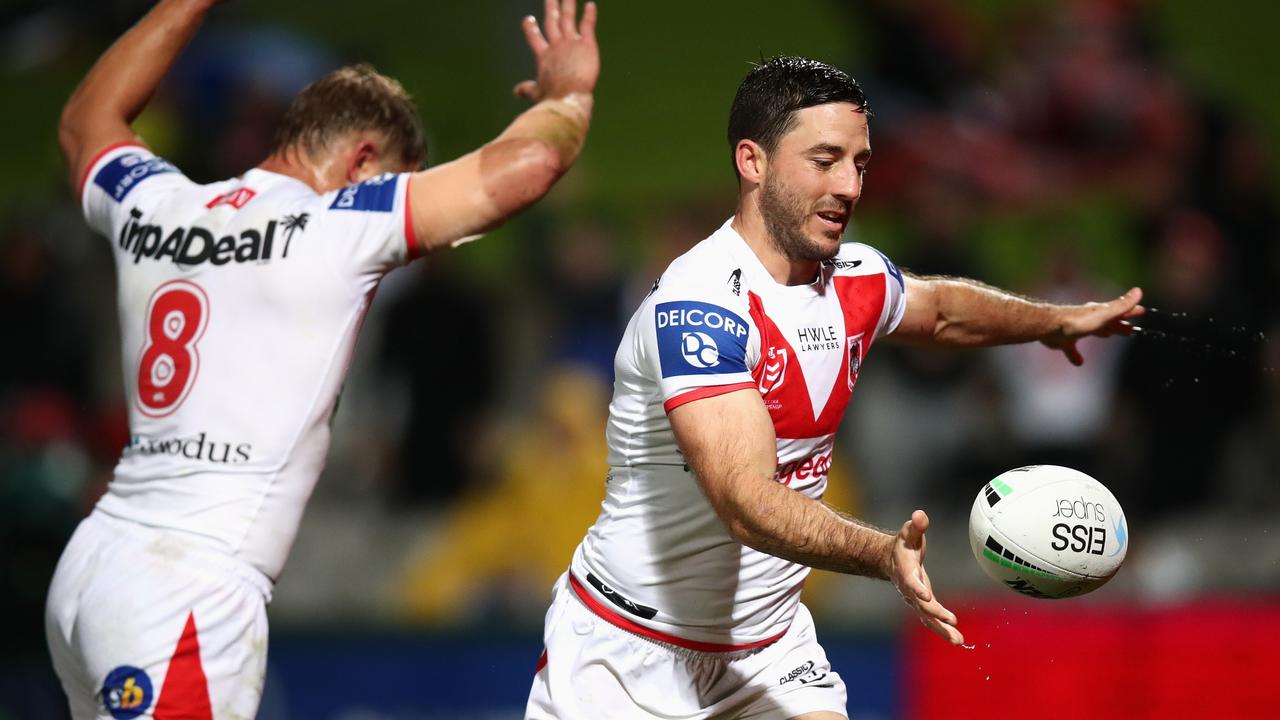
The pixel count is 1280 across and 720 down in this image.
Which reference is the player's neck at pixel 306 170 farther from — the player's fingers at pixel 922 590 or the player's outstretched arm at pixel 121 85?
the player's fingers at pixel 922 590

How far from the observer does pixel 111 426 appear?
998 cm

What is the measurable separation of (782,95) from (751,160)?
0.73 ft

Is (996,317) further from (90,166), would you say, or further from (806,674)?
(90,166)

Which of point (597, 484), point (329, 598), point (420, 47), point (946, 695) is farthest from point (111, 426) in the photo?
point (946, 695)

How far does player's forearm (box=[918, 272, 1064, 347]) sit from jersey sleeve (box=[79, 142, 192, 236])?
2.64 m

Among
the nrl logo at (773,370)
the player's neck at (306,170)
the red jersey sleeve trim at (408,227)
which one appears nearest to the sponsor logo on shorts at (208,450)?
the red jersey sleeve trim at (408,227)

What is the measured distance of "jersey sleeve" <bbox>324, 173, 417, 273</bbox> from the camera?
15.9 feet

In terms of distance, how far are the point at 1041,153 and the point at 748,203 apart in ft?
23.7

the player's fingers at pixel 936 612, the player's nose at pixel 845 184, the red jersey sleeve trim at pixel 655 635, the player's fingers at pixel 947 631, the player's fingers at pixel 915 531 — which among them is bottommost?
the red jersey sleeve trim at pixel 655 635

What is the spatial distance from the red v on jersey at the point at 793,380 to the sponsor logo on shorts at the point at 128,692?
207cm

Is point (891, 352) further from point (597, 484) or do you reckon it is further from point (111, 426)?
point (111, 426)

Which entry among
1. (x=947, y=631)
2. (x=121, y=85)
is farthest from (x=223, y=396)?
(x=947, y=631)

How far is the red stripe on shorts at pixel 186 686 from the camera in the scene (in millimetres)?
4609

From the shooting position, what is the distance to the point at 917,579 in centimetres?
363
